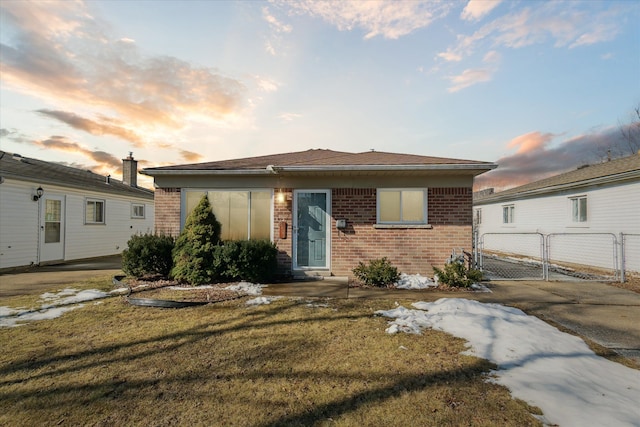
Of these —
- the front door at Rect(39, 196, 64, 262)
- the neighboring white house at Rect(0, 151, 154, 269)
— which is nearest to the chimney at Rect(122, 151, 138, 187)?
the neighboring white house at Rect(0, 151, 154, 269)

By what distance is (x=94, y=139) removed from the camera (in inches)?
512

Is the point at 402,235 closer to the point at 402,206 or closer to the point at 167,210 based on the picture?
the point at 402,206

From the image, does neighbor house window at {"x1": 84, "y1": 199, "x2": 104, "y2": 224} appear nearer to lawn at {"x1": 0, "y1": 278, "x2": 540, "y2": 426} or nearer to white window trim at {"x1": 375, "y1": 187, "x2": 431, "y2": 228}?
lawn at {"x1": 0, "y1": 278, "x2": 540, "y2": 426}

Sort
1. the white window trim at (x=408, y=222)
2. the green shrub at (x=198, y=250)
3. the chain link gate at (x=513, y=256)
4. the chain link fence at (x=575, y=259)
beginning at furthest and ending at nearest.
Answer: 1. the chain link gate at (x=513, y=256)
2. the chain link fence at (x=575, y=259)
3. the white window trim at (x=408, y=222)
4. the green shrub at (x=198, y=250)

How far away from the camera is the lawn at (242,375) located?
2279 mm

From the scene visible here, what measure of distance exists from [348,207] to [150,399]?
6186 mm

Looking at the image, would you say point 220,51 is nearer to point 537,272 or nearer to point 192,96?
point 192,96

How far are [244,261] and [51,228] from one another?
9.66m

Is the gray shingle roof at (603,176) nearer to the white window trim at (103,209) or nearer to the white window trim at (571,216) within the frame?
the white window trim at (571,216)

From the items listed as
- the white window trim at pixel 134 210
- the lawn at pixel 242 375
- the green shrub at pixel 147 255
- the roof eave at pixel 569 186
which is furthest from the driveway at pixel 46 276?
the roof eave at pixel 569 186

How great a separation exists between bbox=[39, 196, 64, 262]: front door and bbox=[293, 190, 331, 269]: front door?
10.1 m

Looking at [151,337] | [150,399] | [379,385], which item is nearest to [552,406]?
[379,385]

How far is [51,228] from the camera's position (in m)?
11.2

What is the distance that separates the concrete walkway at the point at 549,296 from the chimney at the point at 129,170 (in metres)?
10.4
